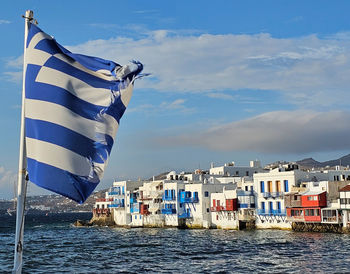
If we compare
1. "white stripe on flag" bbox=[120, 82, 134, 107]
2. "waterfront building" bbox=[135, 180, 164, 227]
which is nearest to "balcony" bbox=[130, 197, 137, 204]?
"waterfront building" bbox=[135, 180, 164, 227]

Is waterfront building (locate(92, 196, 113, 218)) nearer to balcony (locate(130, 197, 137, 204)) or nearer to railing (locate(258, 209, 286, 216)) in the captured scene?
balcony (locate(130, 197, 137, 204))

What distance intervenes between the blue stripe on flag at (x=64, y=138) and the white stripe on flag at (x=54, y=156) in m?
0.10

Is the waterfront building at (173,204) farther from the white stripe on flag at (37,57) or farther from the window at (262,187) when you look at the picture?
the white stripe on flag at (37,57)

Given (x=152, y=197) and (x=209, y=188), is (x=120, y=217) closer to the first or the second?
(x=152, y=197)

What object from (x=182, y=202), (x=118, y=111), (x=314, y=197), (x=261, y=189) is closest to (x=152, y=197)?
(x=182, y=202)

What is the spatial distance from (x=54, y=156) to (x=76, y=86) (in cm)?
185

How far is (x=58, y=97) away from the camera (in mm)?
13078

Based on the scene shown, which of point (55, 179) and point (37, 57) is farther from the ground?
point (37, 57)

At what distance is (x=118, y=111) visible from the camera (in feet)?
45.8

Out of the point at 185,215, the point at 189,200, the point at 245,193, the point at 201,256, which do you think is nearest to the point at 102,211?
the point at 185,215

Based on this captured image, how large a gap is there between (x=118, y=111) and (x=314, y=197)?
223 feet

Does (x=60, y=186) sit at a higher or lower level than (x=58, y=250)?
higher

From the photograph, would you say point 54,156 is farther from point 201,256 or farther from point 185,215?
point 185,215

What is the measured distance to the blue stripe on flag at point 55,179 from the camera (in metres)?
12.4
